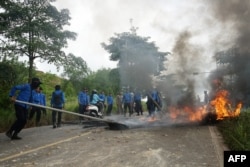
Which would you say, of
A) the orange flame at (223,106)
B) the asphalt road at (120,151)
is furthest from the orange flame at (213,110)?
the asphalt road at (120,151)

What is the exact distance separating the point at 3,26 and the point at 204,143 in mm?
11394

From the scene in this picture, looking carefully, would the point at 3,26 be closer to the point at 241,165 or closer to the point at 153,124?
the point at 153,124

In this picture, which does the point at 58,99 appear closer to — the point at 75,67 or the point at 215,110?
the point at 75,67

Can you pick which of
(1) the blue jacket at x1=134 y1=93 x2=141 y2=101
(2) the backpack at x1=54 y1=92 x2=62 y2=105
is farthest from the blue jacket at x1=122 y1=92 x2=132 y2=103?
(2) the backpack at x1=54 y1=92 x2=62 y2=105

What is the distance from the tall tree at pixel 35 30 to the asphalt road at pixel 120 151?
23.8 feet

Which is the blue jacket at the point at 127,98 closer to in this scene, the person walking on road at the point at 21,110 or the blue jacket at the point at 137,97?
the blue jacket at the point at 137,97

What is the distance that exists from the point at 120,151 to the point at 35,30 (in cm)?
1077

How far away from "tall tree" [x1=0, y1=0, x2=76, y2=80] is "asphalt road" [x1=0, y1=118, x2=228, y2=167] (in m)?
7.26

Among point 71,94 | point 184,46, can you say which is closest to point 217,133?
point 184,46

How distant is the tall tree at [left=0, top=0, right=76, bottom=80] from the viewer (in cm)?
1527

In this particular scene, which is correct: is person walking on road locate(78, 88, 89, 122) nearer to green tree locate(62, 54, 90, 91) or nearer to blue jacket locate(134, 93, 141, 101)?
green tree locate(62, 54, 90, 91)

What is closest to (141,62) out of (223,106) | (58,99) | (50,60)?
(50,60)

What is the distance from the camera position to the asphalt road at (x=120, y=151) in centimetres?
600

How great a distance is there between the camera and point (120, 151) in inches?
280
